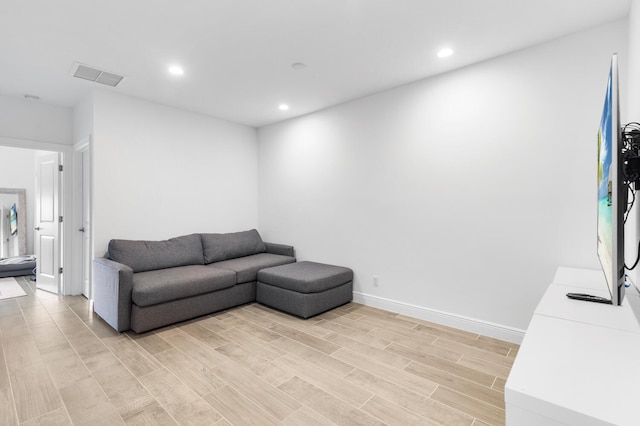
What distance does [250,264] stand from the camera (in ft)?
13.4

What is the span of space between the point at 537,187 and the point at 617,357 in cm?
203

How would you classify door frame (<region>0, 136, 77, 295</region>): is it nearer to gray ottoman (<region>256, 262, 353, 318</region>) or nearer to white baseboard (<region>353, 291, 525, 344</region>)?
gray ottoman (<region>256, 262, 353, 318</region>)

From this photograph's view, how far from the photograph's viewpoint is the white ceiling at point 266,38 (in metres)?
2.15

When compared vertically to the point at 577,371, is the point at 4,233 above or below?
below

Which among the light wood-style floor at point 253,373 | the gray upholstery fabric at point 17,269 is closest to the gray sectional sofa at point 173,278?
the light wood-style floor at point 253,373

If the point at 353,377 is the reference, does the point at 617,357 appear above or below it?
above

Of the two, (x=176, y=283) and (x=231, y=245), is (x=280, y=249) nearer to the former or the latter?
(x=231, y=245)

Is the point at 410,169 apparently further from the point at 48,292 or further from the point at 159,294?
the point at 48,292

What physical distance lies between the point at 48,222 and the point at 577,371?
597cm

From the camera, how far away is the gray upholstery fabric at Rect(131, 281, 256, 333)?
9.81 feet

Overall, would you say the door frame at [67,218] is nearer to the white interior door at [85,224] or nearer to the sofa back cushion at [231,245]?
the white interior door at [85,224]

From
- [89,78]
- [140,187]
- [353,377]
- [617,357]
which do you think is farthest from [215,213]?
[617,357]

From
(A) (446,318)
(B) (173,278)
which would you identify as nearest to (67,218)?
(B) (173,278)

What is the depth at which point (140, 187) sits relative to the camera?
3930 millimetres
